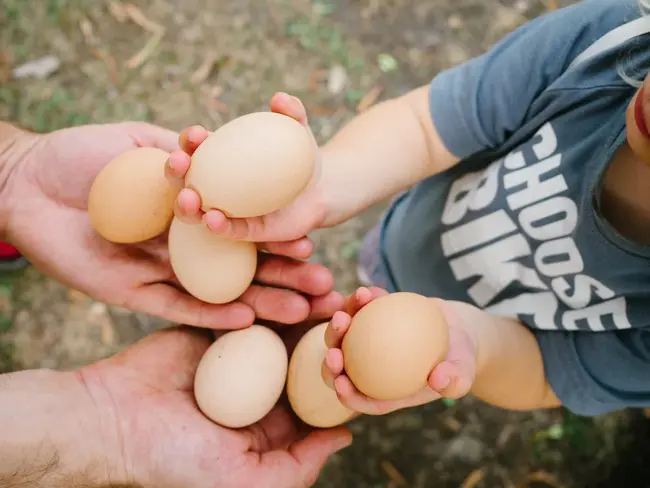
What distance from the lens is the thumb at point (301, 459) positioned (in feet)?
2.36

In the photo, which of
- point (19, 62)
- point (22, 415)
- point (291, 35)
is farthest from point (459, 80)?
point (19, 62)

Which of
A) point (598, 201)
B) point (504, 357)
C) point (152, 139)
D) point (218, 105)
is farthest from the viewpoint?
point (218, 105)

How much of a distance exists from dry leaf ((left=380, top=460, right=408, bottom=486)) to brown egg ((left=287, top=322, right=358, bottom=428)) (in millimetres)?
450

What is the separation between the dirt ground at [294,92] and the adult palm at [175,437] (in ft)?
1.36

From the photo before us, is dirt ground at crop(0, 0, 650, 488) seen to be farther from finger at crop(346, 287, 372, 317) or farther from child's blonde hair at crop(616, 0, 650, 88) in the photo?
child's blonde hair at crop(616, 0, 650, 88)

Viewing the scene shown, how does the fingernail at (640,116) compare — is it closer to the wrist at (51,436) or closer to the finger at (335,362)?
the finger at (335,362)

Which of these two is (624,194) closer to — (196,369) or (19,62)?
(196,369)

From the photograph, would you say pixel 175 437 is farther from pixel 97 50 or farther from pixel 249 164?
pixel 97 50

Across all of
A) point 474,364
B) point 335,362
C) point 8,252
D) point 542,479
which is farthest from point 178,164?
point 542,479

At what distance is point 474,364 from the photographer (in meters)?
0.67

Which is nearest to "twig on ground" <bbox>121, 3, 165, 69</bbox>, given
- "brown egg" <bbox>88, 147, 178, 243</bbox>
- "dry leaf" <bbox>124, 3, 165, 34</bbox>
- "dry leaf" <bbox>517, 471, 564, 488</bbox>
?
"dry leaf" <bbox>124, 3, 165, 34</bbox>

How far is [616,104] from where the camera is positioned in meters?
0.63

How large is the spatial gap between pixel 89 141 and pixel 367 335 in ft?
1.62

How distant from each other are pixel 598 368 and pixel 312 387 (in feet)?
1.09
